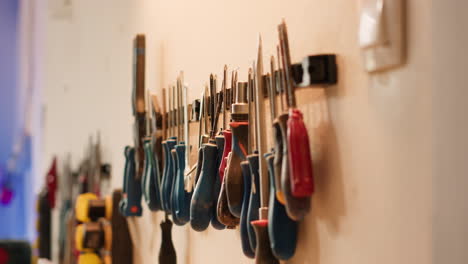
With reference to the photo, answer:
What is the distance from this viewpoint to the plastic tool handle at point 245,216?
2.45 ft

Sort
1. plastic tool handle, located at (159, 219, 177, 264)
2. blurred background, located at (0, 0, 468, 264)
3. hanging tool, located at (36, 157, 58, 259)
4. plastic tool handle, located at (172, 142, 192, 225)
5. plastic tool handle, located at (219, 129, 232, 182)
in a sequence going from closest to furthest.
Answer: blurred background, located at (0, 0, 468, 264) < plastic tool handle, located at (219, 129, 232, 182) < plastic tool handle, located at (172, 142, 192, 225) < plastic tool handle, located at (159, 219, 177, 264) < hanging tool, located at (36, 157, 58, 259)

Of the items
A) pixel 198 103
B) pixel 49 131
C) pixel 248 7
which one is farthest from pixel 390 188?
pixel 49 131

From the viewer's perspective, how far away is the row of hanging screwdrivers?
63 cm

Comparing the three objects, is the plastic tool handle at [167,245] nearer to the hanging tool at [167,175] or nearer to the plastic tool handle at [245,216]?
the hanging tool at [167,175]

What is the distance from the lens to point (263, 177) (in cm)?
71

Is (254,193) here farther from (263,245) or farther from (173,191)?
(173,191)

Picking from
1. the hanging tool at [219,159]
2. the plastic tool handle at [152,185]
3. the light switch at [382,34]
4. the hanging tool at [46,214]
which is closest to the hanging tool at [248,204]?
the hanging tool at [219,159]

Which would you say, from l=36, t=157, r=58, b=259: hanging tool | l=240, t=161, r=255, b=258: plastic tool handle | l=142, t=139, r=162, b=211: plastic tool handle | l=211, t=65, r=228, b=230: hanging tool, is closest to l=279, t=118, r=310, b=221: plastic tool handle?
l=240, t=161, r=255, b=258: plastic tool handle

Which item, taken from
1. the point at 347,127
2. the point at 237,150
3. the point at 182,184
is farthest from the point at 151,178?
the point at 347,127

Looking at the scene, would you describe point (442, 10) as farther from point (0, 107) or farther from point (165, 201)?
point (0, 107)

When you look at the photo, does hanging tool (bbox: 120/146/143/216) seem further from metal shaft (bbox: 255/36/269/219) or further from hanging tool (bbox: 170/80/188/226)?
metal shaft (bbox: 255/36/269/219)

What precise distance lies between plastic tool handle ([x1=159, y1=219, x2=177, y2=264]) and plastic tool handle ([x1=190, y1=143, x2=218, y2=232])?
381 mm

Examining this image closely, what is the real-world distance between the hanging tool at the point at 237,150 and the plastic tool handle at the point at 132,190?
0.73 metres

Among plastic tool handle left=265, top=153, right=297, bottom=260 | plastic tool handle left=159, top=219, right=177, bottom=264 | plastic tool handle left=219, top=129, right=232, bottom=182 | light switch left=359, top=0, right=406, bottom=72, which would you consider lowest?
plastic tool handle left=159, top=219, right=177, bottom=264
